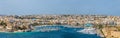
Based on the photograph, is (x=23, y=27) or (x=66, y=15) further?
(x=66, y=15)

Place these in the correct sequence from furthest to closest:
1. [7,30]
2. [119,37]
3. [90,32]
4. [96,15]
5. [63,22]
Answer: [96,15] < [63,22] < [7,30] < [90,32] < [119,37]

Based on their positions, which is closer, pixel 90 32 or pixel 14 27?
pixel 90 32

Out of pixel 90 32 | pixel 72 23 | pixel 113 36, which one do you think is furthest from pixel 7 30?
pixel 113 36

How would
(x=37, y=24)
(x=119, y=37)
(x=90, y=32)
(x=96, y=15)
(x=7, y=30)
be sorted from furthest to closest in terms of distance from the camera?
(x=96, y=15) → (x=37, y=24) → (x=7, y=30) → (x=90, y=32) → (x=119, y=37)

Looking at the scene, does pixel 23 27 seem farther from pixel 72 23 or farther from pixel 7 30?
pixel 72 23

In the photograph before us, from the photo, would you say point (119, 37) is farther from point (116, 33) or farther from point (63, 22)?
point (63, 22)

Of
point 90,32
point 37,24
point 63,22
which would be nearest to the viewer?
point 90,32

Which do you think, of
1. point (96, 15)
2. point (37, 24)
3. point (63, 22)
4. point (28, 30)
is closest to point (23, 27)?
point (28, 30)

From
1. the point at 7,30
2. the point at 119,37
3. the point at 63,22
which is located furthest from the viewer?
the point at 63,22
